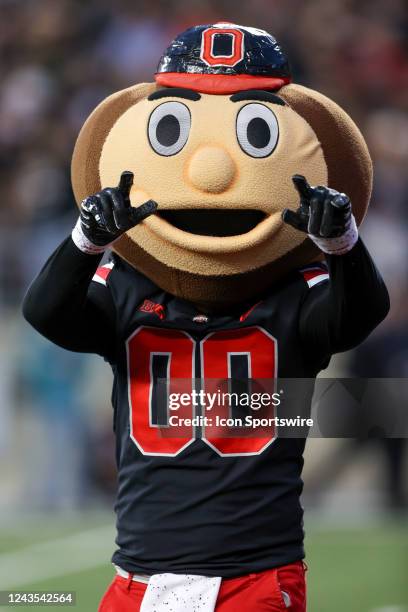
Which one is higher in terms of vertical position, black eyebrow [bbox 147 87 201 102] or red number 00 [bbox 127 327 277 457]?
black eyebrow [bbox 147 87 201 102]

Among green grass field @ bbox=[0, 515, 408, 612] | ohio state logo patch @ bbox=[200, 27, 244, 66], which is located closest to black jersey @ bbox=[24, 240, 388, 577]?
ohio state logo patch @ bbox=[200, 27, 244, 66]

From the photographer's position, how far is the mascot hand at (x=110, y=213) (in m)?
2.59

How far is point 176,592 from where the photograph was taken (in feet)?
8.88

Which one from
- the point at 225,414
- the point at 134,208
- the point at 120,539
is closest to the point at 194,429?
the point at 225,414

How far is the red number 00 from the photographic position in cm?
281

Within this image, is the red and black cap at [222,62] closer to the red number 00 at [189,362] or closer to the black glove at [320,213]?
the black glove at [320,213]

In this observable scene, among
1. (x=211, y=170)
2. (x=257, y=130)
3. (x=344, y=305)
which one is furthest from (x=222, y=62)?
(x=344, y=305)

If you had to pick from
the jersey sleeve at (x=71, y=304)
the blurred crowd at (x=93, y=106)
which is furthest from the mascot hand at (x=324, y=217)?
the blurred crowd at (x=93, y=106)

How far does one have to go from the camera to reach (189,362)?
284 cm

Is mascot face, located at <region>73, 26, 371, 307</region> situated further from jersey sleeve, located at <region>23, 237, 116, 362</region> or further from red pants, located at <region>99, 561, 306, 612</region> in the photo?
red pants, located at <region>99, 561, 306, 612</region>

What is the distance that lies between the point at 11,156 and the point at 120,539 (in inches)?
261

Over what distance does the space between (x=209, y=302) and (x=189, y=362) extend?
0.49 ft

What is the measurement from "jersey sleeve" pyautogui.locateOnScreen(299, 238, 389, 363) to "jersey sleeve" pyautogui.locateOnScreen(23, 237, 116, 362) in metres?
0.47

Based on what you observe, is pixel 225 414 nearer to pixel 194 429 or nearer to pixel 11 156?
pixel 194 429
